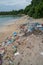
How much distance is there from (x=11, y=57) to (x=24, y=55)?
575 mm

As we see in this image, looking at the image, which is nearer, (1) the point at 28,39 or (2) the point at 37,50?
(2) the point at 37,50

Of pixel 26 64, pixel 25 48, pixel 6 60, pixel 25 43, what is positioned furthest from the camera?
pixel 25 43

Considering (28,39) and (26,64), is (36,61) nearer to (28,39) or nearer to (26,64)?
(26,64)

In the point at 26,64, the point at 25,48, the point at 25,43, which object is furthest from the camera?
the point at 25,43

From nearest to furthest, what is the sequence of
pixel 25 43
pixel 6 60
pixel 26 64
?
pixel 26 64 < pixel 6 60 < pixel 25 43

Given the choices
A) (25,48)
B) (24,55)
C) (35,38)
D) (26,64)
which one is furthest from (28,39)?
(26,64)

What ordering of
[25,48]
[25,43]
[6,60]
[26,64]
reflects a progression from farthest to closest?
[25,43] < [25,48] < [6,60] < [26,64]

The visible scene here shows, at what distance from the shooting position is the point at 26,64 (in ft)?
28.5

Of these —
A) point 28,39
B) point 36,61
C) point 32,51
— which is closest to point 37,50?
point 32,51

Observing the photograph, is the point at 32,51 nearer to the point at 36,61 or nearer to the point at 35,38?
the point at 36,61

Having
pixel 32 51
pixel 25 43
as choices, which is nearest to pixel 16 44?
pixel 25 43

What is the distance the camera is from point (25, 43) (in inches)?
426

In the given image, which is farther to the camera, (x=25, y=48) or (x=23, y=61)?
(x=25, y=48)

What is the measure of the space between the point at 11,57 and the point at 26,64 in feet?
3.31
